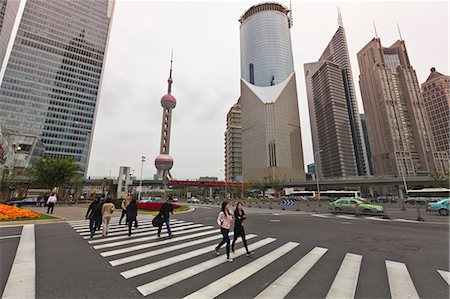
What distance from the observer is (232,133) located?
146250mm

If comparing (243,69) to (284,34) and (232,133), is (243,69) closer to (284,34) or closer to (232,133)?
(284,34)

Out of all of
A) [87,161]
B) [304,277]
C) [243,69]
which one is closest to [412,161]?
[243,69]

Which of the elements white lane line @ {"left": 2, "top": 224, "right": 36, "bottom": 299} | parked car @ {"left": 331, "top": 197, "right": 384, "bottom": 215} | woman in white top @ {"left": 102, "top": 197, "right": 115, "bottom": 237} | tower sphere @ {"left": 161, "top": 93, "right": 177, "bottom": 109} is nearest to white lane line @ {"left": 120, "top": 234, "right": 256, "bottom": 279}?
white lane line @ {"left": 2, "top": 224, "right": 36, "bottom": 299}

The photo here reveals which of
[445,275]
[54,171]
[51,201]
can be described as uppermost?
[54,171]

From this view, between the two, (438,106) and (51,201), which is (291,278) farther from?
(438,106)

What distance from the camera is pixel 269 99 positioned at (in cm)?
13825

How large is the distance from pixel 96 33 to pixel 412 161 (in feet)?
703

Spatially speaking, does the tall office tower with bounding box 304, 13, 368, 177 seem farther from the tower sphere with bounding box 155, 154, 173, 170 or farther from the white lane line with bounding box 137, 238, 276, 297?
the white lane line with bounding box 137, 238, 276, 297

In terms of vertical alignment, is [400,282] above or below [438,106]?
below

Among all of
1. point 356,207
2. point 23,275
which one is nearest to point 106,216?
point 23,275

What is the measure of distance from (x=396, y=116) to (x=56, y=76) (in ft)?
662

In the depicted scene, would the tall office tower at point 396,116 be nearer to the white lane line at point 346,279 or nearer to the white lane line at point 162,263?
the white lane line at point 346,279

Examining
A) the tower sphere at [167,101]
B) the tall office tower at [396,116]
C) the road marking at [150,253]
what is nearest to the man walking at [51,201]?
the road marking at [150,253]

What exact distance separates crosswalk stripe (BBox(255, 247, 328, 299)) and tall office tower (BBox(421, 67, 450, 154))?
165m
